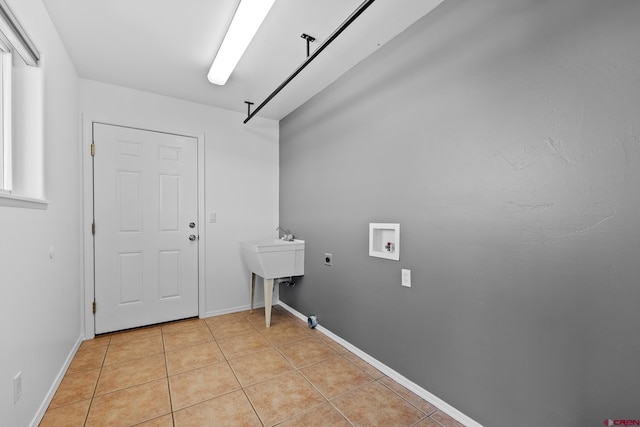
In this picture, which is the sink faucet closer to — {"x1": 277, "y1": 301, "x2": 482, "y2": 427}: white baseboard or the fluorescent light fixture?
{"x1": 277, "y1": 301, "x2": 482, "y2": 427}: white baseboard

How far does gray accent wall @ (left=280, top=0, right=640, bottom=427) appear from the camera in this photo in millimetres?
1090

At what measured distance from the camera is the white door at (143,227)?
275 cm

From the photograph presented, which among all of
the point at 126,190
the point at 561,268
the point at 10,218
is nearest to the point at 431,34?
the point at 561,268

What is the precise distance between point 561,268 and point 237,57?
2374mm


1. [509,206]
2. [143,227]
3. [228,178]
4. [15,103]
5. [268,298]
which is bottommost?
[268,298]

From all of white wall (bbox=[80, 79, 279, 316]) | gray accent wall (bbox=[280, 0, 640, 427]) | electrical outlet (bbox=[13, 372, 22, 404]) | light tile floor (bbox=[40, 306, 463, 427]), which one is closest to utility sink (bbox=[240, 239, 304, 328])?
white wall (bbox=[80, 79, 279, 316])

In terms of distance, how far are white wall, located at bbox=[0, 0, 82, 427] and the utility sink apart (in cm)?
151

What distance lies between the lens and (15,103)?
5.26 ft

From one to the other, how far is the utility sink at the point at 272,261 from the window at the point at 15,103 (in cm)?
172

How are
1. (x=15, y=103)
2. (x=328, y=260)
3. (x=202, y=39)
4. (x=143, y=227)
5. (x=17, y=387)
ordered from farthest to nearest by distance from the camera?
1. (x=143, y=227)
2. (x=328, y=260)
3. (x=202, y=39)
4. (x=15, y=103)
5. (x=17, y=387)

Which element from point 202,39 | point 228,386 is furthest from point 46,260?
point 202,39

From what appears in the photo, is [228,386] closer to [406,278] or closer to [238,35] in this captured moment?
[406,278]

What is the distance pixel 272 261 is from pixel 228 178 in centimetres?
120

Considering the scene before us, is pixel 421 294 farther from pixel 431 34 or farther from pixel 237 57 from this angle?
pixel 237 57
